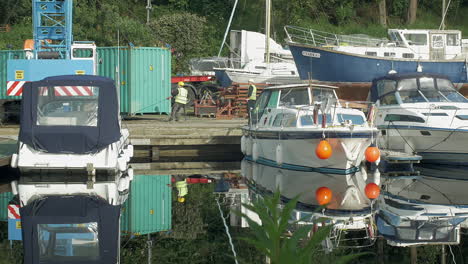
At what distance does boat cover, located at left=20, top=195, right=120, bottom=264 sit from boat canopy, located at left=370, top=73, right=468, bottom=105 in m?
12.4

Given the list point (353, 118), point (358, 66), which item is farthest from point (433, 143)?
point (358, 66)

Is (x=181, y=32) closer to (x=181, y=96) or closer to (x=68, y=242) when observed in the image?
(x=181, y=96)

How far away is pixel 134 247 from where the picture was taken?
10961 mm

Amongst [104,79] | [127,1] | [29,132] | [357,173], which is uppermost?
[127,1]

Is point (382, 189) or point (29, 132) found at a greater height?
point (29, 132)

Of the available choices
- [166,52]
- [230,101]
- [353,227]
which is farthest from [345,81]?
[353,227]

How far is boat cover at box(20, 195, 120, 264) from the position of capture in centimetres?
1009

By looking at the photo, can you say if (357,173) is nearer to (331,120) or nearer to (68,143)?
(331,120)

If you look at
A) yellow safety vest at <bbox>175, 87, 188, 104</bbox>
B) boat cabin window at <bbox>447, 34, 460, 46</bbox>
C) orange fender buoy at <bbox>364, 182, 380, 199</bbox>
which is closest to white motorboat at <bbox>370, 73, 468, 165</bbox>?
orange fender buoy at <bbox>364, 182, 380, 199</bbox>

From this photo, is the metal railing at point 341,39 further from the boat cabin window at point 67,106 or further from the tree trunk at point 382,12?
the boat cabin window at point 67,106

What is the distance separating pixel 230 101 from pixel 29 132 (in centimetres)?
1515

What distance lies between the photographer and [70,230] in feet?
38.2

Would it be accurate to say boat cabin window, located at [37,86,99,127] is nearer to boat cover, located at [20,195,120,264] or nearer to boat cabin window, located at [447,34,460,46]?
boat cover, located at [20,195,120,264]

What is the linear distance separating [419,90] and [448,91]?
2.98ft
